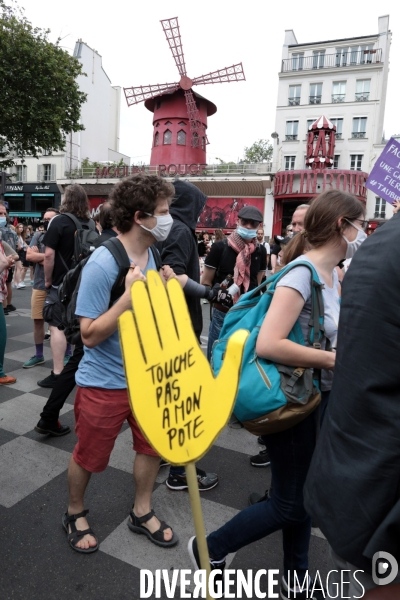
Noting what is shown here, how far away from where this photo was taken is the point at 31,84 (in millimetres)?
14438

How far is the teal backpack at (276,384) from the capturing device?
4.82 ft

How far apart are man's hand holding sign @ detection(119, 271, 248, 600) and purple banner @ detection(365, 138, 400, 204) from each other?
4213 millimetres

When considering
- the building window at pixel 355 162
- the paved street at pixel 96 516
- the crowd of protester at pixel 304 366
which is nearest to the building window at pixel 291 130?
the building window at pixel 355 162

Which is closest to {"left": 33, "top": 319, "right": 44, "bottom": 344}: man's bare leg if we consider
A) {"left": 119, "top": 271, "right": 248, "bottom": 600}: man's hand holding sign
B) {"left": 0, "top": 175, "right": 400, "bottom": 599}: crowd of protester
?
{"left": 0, "top": 175, "right": 400, "bottom": 599}: crowd of protester

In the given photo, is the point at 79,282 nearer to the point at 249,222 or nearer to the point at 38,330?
the point at 249,222

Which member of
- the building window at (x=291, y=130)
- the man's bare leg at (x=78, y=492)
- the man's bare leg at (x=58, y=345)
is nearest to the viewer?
the man's bare leg at (x=78, y=492)

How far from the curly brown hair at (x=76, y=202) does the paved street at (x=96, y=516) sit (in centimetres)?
180

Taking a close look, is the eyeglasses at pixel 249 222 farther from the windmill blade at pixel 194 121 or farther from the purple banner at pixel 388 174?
the windmill blade at pixel 194 121

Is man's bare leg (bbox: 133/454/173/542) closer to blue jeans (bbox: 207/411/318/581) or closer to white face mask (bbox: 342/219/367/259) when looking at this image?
blue jeans (bbox: 207/411/318/581)

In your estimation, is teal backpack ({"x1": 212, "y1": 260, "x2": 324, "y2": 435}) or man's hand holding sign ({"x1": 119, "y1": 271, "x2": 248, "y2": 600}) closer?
man's hand holding sign ({"x1": 119, "y1": 271, "x2": 248, "y2": 600})

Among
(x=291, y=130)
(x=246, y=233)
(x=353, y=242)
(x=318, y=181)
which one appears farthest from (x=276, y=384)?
(x=291, y=130)

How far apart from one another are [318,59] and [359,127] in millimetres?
5631

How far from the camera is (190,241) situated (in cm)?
252

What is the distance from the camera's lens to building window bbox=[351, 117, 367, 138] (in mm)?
23300
